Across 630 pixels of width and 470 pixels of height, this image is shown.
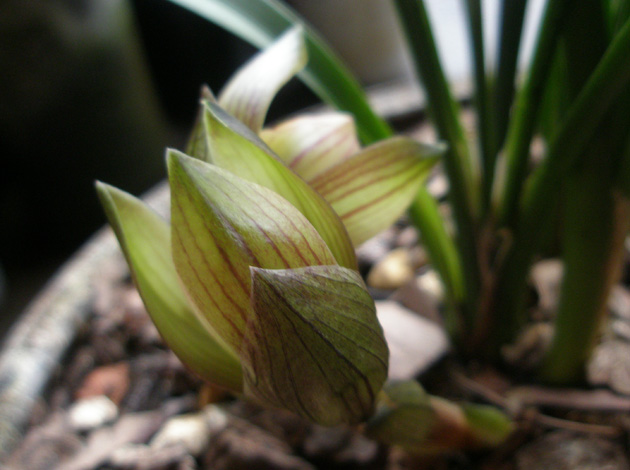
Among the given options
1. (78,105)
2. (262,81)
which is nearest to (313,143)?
(262,81)

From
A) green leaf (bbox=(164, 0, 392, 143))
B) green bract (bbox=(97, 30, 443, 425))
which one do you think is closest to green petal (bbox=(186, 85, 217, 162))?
green bract (bbox=(97, 30, 443, 425))

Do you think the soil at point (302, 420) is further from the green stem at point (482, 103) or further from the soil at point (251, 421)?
the green stem at point (482, 103)

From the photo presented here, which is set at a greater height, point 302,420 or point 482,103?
point 482,103

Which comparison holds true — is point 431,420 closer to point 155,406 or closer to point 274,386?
point 274,386

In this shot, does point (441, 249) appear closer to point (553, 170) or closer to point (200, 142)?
point (553, 170)

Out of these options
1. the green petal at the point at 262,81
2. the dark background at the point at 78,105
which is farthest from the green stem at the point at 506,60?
the dark background at the point at 78,105

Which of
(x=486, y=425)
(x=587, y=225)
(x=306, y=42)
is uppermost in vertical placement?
(x=306, y=42)
